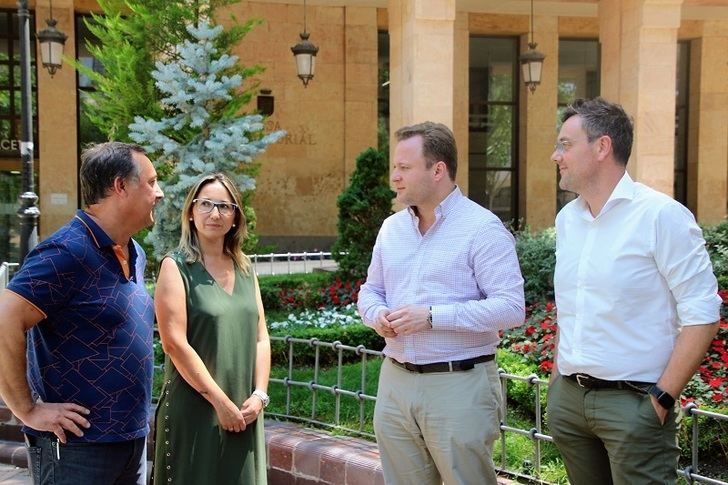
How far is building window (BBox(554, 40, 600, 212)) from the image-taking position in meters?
20.0

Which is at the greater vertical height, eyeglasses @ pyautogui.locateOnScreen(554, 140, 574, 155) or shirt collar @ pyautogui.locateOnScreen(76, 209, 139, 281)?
eyeglasses @ pyautogui.locateOnScreen(554, 140, 574, 155)

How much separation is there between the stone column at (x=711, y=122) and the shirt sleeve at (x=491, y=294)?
1818 cm

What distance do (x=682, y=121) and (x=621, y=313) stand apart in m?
19.7

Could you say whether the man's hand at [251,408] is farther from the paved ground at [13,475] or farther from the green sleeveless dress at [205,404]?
the paved ground at [13,475]

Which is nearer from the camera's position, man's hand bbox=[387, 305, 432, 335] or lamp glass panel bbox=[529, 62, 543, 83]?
man's hand bbox=[387, 305, 432, 335]

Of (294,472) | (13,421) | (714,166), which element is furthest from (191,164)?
(714,166)

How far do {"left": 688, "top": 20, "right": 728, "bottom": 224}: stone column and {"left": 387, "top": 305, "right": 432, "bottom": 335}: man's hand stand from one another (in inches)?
727

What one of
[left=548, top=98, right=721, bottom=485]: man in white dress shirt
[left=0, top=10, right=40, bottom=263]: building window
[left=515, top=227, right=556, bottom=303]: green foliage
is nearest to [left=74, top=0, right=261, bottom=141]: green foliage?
[left=515, top=227, right=556, bottom=303]: green foliage

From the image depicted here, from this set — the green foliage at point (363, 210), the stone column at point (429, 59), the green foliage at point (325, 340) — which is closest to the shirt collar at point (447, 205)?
the green foliage at point (325, 340)

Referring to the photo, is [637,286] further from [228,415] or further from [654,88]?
[654,88]

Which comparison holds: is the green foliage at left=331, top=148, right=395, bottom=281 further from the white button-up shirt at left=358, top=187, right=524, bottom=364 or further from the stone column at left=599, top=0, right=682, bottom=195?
the white button-up shirt at left=358, top=187, right=524, bottom=364

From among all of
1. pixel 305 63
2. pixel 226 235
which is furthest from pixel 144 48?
pixel 226 235

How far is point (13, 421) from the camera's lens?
5969mm

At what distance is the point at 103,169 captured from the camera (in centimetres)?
280
